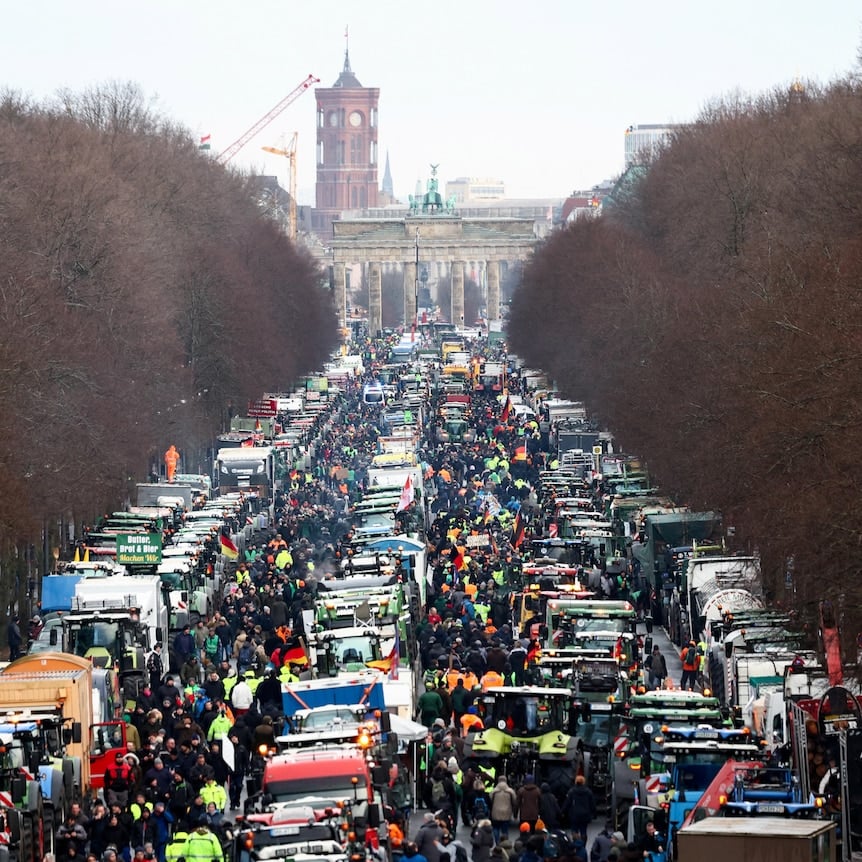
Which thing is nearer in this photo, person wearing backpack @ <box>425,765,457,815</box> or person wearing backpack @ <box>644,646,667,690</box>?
person wearing backpack @ <box>425,765,457,815</box>

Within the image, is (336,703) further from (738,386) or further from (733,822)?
(738,386)

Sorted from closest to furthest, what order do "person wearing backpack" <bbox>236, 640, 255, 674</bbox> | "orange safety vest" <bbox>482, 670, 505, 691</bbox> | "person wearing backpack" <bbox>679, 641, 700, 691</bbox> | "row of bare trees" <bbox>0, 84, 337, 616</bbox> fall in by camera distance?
"orange safety vest" <bbox>482, 670, 505, 691</bbox>
"person wearing backpack" <bbox>679, 641, 700, 691</bbox>
"person wearing backpack" <bbox>236, 640, 255, 674</bbox>
"row of bare trees" <bbox>0, 84, 337, 616</bbox>

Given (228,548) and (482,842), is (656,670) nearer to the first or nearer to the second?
(482,842)

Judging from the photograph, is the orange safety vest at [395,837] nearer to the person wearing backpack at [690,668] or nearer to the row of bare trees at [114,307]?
the person wearing backpack at [690,668]

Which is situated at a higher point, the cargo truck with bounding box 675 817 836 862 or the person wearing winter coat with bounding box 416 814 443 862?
the cargo truck with bounding box 675 817 836 862

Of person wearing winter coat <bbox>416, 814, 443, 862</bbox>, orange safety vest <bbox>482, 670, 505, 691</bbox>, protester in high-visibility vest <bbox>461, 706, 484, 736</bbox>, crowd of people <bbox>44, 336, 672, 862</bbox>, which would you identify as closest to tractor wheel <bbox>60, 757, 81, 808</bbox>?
crowd of people <bbox>44, 336, 672, 862</bbox>

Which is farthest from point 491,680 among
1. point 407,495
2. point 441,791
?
point 407,495

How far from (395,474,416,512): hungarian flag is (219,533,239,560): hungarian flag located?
3638 millimetres

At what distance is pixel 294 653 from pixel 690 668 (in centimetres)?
548

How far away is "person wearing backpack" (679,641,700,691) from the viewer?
38.1 meters

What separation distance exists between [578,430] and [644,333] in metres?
4.35

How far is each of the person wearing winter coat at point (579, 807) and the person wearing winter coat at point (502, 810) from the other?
0.57 meters

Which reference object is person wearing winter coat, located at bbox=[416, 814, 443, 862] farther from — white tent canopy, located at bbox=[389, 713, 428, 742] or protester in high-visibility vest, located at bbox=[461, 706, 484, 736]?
protester in high-visibility vest, located at bbox=[461, 706, 484, 736]

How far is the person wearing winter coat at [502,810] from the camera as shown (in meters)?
27.8
